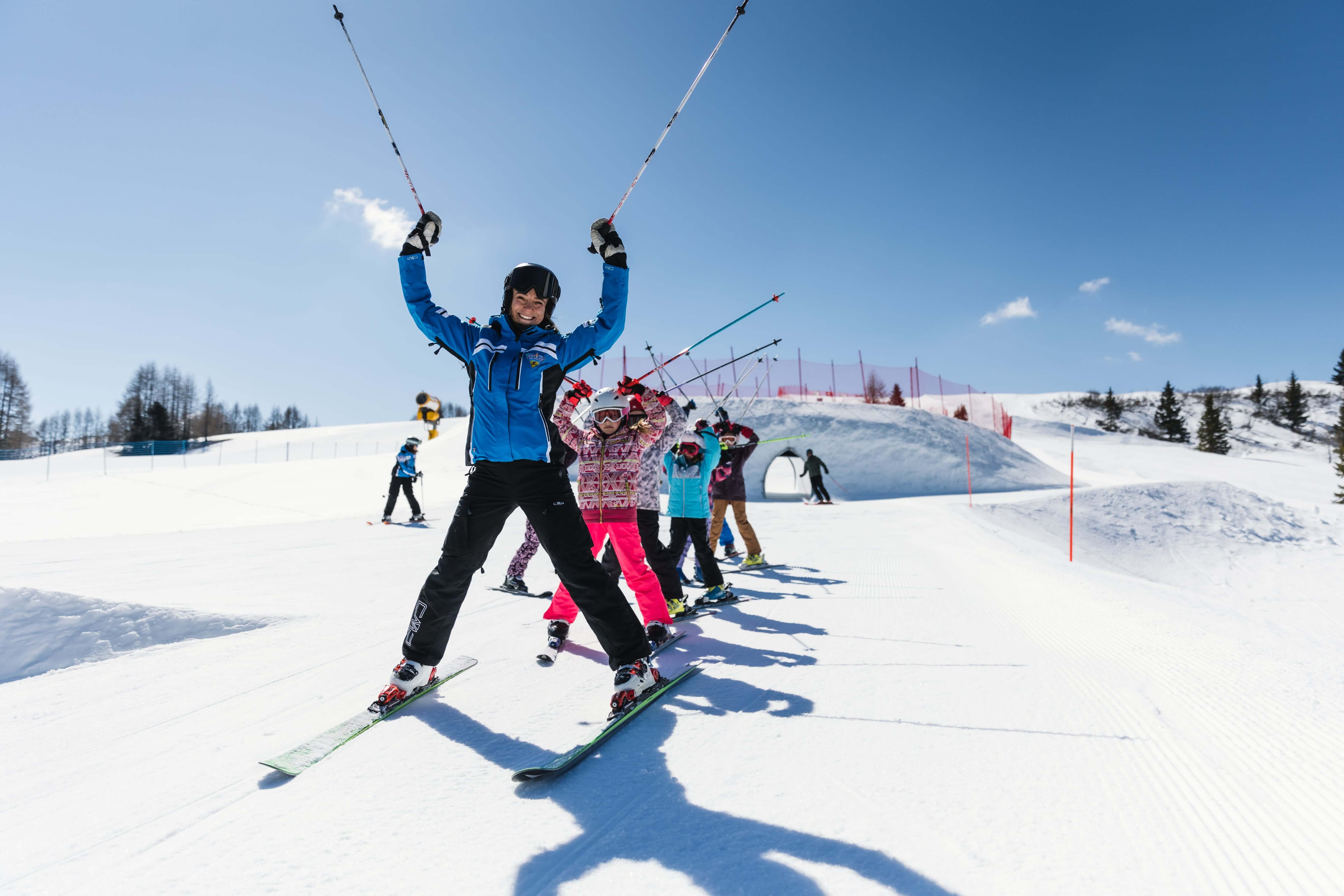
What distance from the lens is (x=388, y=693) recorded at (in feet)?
8.75

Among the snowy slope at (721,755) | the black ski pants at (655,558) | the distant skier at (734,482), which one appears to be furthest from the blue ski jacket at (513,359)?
the distant skier at (734,482)

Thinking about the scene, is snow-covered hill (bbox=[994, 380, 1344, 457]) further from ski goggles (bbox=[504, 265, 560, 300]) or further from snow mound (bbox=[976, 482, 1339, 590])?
ski goggles (bbox=[504, 265, 560, 300])

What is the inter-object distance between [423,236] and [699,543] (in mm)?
3572

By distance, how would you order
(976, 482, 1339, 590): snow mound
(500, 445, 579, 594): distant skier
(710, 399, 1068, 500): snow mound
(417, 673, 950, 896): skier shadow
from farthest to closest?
(710, 399, 1068, 500): snow mound → (976, 482, 1339, 590): snow mound → (500, 445, 579, 594): distant skier → (417, 673, 950, 896): skier shadow

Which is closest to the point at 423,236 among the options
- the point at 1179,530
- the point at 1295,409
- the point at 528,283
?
the point at 528,283

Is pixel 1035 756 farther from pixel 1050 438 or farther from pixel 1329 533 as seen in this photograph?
pixel 1050 438

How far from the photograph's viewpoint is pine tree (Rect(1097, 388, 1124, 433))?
65.0 metres

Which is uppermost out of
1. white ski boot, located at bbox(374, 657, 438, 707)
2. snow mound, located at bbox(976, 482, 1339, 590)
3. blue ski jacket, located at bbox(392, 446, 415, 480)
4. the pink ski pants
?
blue ski jacket, located at bbox(392, 446, 415, 480)

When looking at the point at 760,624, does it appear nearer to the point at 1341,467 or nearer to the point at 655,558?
the point at 655,558

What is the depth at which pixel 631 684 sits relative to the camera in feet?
8.97

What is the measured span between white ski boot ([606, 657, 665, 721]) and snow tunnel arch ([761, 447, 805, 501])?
17653 millimetres

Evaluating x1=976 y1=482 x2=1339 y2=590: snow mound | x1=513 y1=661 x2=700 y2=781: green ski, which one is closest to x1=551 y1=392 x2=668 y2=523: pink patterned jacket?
x1=513 y1=661 x2=700 y2=781: green ski

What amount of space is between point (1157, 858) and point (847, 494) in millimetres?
20769

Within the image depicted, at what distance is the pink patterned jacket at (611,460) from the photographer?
3.95m
